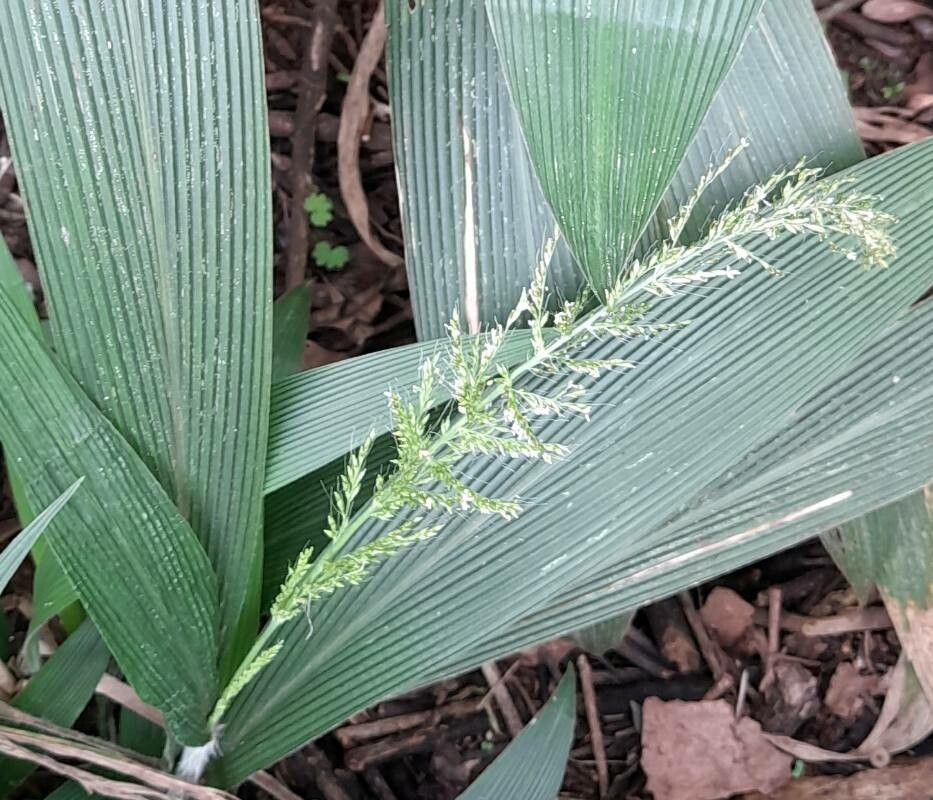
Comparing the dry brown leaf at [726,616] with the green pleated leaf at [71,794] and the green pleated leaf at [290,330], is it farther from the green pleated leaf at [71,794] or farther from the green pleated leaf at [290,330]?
the green pleated leaf at [71,794]

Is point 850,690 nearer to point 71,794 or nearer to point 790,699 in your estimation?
point 790,699

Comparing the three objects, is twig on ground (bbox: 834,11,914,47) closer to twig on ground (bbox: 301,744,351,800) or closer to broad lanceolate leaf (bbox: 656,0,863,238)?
broad lanceolate leaf (bbox: 656,0,863,238)

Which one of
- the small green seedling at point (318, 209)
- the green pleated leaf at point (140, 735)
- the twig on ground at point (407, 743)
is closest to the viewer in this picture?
the green pleated leaf at point (140, 735)

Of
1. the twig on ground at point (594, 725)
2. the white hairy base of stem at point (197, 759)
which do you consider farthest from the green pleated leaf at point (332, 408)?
Answer: the twig on ground at point (594, 725)

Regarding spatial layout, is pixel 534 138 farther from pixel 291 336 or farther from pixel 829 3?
pixel 829 3

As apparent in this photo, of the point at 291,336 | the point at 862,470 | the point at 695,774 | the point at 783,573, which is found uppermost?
the point at 291,336

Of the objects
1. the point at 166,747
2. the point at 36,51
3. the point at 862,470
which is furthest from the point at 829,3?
the point at 166,747

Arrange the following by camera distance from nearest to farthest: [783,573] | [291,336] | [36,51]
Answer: [36,51] < [291,336] < [783,573]

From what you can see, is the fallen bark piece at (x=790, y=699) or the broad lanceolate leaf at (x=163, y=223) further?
the fallen bark piece at (x=790, y=699)
